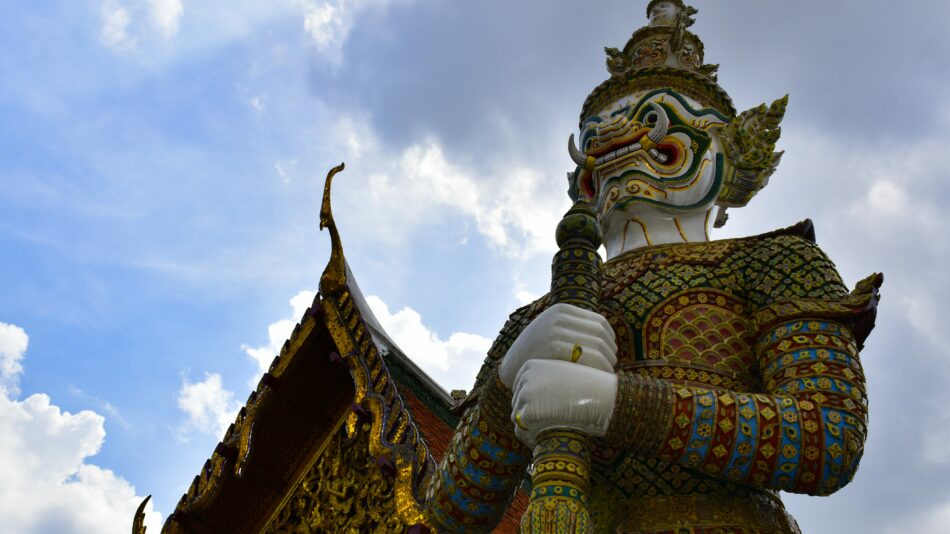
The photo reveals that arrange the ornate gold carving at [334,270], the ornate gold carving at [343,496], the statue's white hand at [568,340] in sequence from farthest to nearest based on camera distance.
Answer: the ornate gold carving at [334,270] < the ornate gold carving at [343,496] < the statue's white hand at [568,340]

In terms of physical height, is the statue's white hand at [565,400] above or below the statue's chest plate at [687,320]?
below

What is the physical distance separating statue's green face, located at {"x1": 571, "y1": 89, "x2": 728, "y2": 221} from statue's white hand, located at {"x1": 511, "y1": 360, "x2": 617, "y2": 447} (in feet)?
3.75

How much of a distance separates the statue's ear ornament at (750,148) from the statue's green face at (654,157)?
10 centimetres

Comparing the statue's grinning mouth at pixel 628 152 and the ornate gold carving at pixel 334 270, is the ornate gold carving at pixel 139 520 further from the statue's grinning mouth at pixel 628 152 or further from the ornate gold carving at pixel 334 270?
the statue's grinning mouth at pixel 628 152

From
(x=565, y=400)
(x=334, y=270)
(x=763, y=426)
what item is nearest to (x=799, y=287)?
(x=763, y=426)

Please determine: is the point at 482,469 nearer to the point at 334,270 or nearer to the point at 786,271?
the point at 786,271

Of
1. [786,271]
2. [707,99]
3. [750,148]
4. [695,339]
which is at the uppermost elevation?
[707,99]

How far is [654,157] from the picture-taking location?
12.3ft

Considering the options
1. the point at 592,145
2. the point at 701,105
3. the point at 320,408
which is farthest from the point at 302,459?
the point at 701,105

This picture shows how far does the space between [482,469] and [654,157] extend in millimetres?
1425

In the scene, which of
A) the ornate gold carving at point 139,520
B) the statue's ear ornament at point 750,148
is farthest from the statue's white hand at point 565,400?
the ornate gold carving at point 139,520

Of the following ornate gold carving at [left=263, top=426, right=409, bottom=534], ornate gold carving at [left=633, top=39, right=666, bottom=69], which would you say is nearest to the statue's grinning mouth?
ornate gold carving at [left=633, top=39, right=666, bottom=69]

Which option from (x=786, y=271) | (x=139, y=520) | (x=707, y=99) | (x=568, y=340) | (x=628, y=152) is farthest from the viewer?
(x=139, y=520)

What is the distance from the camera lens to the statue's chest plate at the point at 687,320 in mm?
3086
